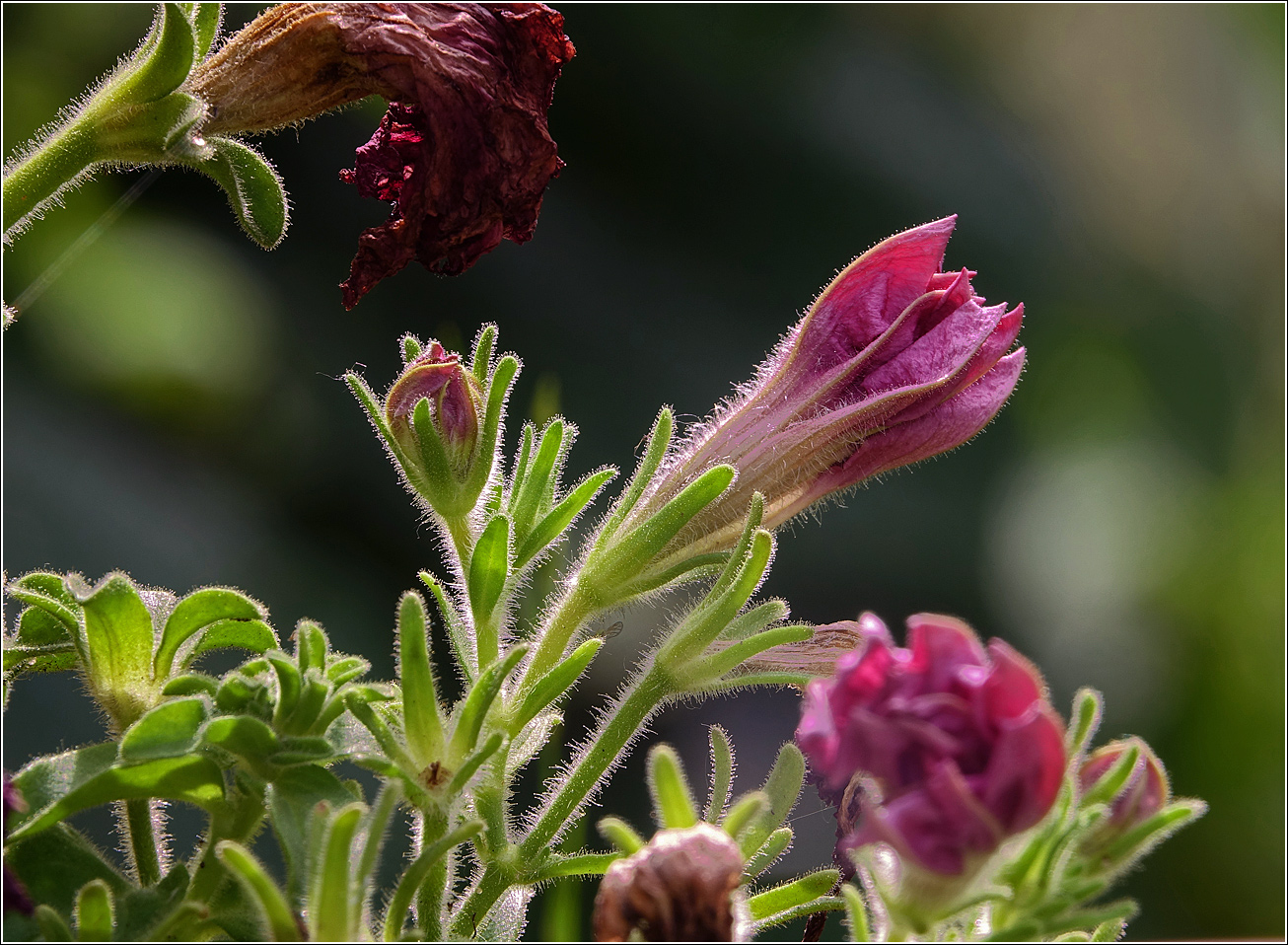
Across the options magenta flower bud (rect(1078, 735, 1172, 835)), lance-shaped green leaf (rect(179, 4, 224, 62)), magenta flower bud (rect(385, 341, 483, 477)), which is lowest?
magenta flower bud (rect(1078, 735, 1172, 835))

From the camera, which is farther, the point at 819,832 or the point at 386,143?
the point at 819,832

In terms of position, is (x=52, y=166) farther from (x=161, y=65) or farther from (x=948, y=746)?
(x=948, y=746)

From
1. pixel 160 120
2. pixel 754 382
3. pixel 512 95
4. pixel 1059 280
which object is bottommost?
pixel 754 382

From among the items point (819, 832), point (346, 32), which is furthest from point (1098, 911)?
point (819, 832)

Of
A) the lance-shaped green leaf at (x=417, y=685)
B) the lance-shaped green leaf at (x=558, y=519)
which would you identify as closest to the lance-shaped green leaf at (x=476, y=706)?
the lance-shaped green leaf at (x=417, y=685)

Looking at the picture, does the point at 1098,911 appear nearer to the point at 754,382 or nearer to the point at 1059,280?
the point at 754,382

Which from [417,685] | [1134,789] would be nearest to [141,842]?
[417,685]

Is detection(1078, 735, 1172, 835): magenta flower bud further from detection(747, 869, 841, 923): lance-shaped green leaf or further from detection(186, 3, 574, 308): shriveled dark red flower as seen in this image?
detection(186, 3, 574, 308): shriveled dark red flower

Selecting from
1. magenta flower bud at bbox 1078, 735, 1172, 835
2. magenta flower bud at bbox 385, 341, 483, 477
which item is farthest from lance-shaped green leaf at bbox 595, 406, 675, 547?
magenta flower bud at bbox 1078, 735, 1172, 835
